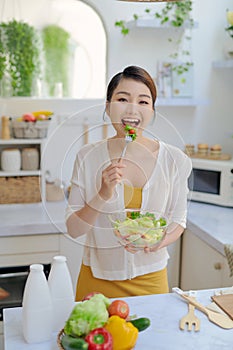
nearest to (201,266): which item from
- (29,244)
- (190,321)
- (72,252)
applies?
(72,252)

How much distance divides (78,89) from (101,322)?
2.11m

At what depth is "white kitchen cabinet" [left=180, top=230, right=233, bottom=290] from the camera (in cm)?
227

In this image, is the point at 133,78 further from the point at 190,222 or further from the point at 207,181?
the point at 207,181

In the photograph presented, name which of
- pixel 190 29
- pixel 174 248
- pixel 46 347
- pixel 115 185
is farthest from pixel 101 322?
pixel 190 29

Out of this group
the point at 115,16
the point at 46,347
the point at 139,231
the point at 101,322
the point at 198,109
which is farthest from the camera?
the point at 198,109

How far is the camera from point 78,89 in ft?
10.0

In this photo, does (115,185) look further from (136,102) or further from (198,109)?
(198,109)

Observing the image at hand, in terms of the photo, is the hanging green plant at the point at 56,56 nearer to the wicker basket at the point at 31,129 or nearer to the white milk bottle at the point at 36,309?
the wicker basket at the point at 31,129

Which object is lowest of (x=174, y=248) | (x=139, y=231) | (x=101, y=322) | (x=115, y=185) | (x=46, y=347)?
(x=174, y=248)

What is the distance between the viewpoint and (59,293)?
133 cm

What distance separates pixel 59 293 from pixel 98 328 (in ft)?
0.84

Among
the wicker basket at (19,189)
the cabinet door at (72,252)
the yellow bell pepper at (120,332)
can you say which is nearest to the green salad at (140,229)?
the yellow bell pepper at (120,332)

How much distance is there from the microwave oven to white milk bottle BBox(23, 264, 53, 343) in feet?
4.99

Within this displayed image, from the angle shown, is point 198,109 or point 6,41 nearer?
point 6,41
